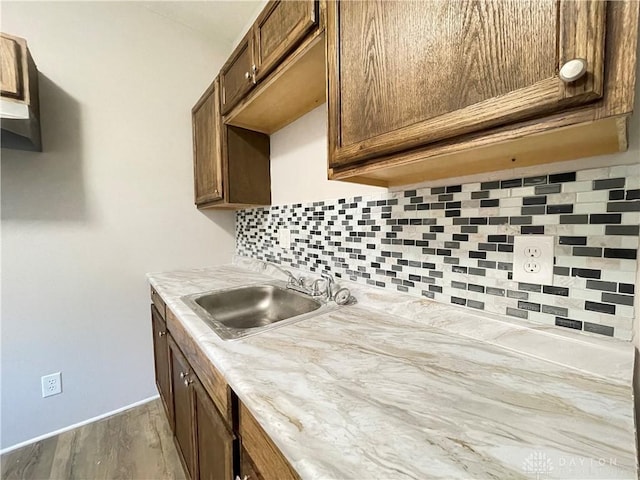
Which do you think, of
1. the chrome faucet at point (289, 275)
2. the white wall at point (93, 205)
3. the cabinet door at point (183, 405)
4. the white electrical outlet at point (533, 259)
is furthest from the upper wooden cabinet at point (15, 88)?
the white electrical outlet at point (533, 259)

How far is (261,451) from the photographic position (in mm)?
513

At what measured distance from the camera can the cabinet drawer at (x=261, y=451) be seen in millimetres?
448

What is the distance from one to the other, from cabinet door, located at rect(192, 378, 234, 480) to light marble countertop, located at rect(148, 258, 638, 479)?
189mm

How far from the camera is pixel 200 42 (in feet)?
6.00

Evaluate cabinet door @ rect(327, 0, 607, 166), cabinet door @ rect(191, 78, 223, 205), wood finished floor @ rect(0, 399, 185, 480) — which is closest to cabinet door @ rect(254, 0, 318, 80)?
cabinet door @ rect(327, 0, 607, 166)

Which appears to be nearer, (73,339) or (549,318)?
(549,318)

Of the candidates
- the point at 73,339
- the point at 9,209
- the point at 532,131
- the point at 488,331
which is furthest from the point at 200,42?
the point at 488,331

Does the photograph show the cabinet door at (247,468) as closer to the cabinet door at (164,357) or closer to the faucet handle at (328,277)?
the faucet handle at (328,277)

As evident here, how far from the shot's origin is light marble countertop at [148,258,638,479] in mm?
350

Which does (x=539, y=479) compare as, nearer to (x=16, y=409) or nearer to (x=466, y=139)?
(x=466, y=139)

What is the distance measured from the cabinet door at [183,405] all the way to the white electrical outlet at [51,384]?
786 millimetres

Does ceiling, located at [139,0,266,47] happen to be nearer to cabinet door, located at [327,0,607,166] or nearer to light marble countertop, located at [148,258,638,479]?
cabinet door, located at [327,0,607,166]

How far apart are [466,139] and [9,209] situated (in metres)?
2.01

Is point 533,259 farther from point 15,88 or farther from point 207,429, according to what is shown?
point 15,88
